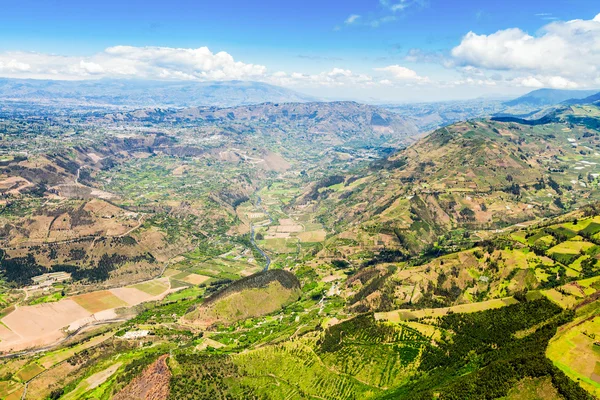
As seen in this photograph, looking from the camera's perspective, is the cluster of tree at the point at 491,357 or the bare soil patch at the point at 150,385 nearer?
the cluster of tree at the point at 491,357

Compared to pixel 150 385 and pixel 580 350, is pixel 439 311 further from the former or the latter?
pixel 150 385

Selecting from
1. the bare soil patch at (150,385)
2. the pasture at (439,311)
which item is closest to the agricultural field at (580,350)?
the pasture at (439,311)

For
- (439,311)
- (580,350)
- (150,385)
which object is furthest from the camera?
(439,311)

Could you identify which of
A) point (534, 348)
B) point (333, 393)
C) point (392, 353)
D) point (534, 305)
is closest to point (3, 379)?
point (333, 393)

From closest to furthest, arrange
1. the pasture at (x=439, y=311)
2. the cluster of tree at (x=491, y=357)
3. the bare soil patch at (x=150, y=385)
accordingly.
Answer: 1. the cluster of tree at (x=491, y=357)
2. the bare soil patch at (x=150, y=385)
3. the pasture at (x=439, y=311)

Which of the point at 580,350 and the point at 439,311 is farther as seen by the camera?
the point at 439,311

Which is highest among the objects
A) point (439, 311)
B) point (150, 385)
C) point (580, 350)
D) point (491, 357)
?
point (580, 350)

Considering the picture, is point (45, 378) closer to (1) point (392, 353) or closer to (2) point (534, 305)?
(1) point (392, 353)

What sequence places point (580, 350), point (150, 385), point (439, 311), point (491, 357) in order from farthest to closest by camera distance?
point (439, 311) → point (150, 385) → point (491, 357) → point (580, 350)

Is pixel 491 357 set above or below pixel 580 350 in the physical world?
below

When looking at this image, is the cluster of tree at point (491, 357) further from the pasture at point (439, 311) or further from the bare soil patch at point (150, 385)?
the bare soil patch at point (150, 385)

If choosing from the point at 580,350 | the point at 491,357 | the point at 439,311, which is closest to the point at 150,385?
the point at 439,311

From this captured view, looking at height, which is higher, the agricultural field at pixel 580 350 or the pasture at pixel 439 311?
the agricultural field at pixel 580 350

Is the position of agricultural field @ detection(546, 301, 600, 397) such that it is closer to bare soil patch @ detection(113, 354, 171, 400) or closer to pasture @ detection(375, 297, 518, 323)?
pasture @ detection(375, 297, 518, 323)
